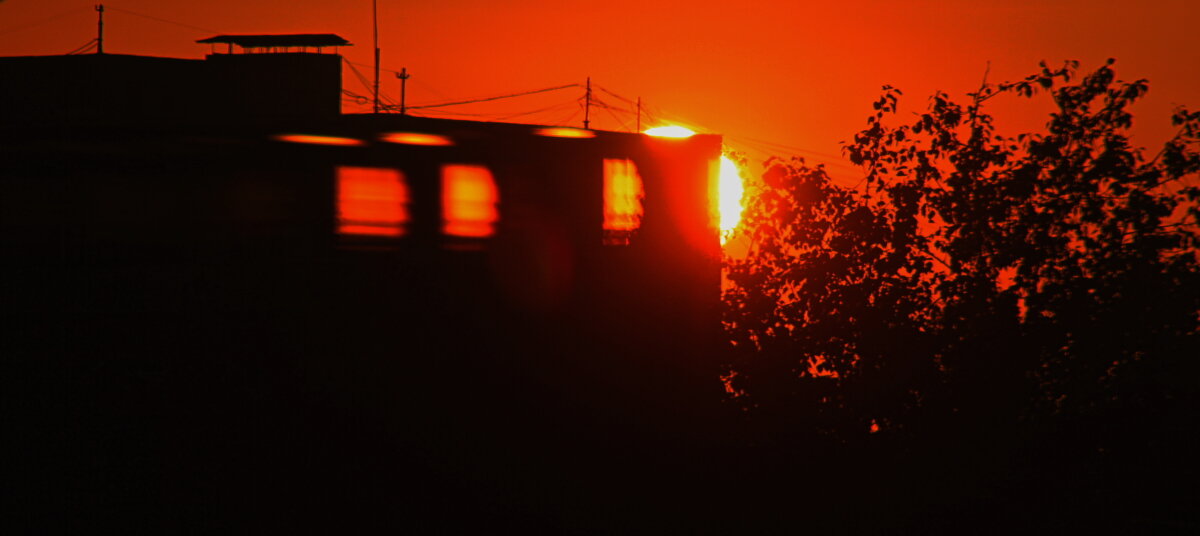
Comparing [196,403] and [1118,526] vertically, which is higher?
[196,403]

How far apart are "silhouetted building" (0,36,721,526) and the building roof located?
73.2 feet

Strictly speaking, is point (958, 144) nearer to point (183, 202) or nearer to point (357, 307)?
point (357, 307)

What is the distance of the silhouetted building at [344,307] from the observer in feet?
19.2

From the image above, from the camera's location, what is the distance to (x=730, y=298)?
14.0 meters

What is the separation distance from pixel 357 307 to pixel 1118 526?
8740 millimetres

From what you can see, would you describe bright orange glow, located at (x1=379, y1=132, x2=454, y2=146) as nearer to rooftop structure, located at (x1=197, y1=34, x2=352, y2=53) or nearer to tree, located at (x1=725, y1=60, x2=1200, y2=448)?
tree, located at (x1=725, y1=60, x2=1200, y2=448)

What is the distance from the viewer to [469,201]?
757cm

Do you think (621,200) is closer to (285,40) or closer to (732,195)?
→ (732,195)

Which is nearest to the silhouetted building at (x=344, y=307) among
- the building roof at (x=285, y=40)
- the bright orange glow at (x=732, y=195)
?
the bright orange glow at (x=732, y=195)

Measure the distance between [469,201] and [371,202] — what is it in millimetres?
795

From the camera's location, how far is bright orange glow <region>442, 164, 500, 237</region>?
7.39 metres

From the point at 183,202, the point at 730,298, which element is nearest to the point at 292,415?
the point at 183,202

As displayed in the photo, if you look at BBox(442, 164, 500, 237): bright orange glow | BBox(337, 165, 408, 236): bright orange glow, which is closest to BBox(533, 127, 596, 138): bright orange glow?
BBox(442, 164, 500, 237): bright orange glow

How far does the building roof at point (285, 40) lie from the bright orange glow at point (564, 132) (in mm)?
22876
